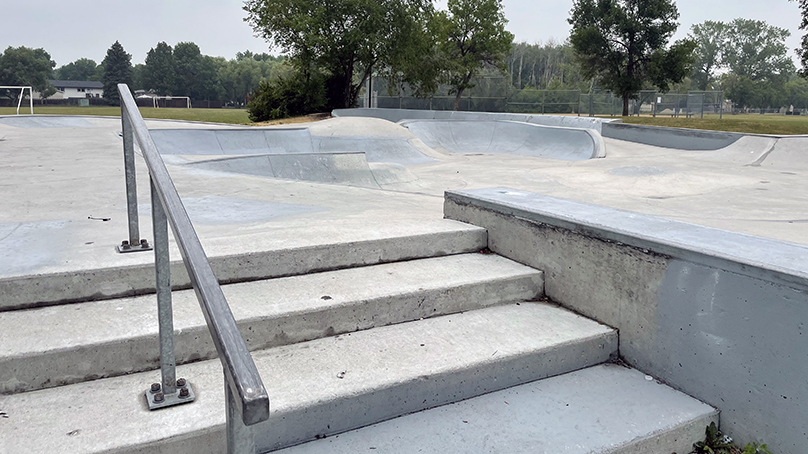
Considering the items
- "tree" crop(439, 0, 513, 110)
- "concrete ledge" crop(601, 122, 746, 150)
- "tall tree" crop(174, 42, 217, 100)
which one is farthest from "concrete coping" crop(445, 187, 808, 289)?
"tall tree" crop(174, 42, 217, 100)

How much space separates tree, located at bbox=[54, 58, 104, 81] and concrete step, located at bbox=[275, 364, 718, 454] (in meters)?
152

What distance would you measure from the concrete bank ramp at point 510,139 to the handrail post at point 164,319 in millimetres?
16404

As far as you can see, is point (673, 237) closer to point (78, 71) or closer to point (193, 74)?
point (193, 74)

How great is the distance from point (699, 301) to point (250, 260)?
6.54 ft

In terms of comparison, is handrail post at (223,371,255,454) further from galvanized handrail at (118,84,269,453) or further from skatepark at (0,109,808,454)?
skatepark at (0,109,808,454)

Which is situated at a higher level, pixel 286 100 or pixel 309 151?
pixel 286 100

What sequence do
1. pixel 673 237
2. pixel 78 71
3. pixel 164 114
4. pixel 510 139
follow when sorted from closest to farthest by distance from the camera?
pixel 673 237
pixel 510 139
pixel 164 114
pixel 78 71

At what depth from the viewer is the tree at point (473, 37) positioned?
38.9 metres

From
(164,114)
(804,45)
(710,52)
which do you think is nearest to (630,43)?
(804,45)

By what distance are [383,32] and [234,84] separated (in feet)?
261

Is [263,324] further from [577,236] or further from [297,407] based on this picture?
[577,236]

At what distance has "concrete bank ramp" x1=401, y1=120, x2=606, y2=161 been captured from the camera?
17891 millimetres

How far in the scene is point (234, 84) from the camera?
103062mm

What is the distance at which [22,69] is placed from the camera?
82.5m
